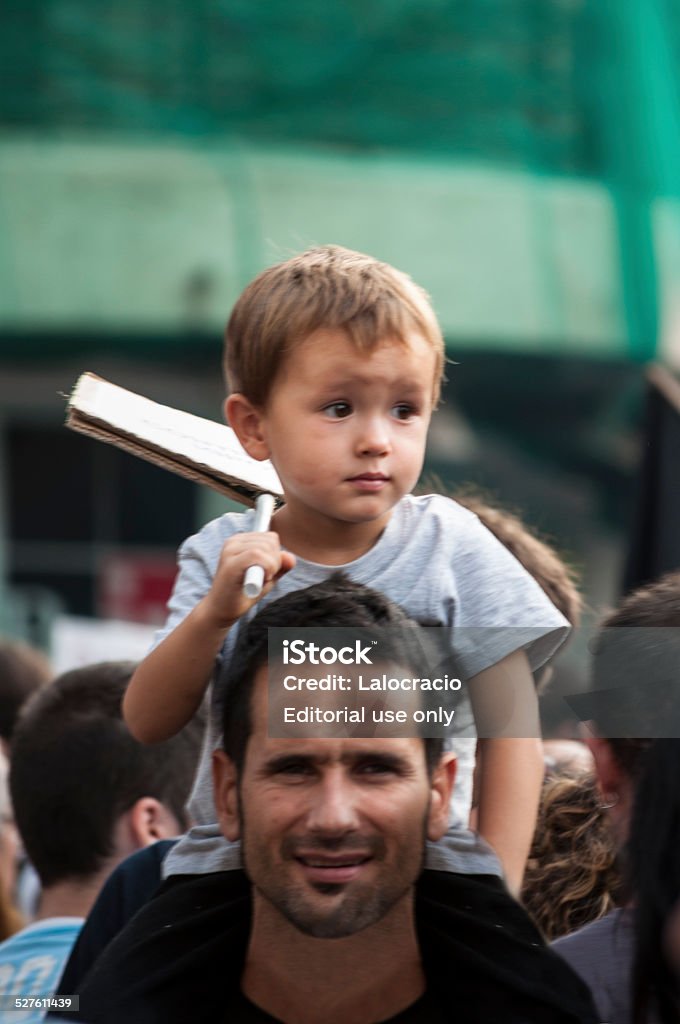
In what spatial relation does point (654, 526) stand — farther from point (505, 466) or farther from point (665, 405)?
point (505, 466)

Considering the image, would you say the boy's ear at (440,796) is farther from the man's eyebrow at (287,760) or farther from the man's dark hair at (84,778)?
the man's dark hair at (84,778)

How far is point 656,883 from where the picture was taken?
1516mm

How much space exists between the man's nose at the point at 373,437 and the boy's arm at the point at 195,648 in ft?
0.47

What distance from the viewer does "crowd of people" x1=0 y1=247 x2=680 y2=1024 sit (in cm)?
158

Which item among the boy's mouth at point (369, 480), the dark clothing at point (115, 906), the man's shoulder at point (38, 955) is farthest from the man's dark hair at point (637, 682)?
the man's shoulder at point (38, 955)

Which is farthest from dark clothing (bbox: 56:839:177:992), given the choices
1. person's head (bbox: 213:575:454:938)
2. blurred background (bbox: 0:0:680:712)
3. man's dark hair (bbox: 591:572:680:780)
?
blurred background (bbox: 0:0:680:712)

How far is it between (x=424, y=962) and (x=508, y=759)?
9.1 inches

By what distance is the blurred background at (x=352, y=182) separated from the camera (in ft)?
32.1

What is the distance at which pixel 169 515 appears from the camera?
13.8 m

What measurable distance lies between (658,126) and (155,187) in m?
3.92

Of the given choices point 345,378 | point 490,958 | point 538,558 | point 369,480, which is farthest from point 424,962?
point 538,558

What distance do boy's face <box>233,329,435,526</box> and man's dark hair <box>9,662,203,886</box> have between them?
0.86 m

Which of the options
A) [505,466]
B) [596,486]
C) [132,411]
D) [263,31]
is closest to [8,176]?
[263,31]

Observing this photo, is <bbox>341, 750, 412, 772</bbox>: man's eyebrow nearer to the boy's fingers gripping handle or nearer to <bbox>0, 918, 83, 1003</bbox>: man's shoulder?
the boy's fingers gripping handle
